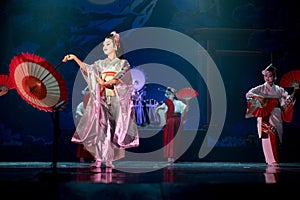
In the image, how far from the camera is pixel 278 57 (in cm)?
1003

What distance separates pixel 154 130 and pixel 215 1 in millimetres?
4153

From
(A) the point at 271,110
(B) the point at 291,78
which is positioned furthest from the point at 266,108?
(B) the point at 291,78

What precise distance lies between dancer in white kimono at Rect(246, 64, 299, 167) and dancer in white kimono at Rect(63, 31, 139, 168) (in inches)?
111

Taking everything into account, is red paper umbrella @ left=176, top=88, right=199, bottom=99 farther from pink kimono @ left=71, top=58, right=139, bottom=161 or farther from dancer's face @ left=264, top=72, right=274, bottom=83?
pink kimono @ left=71, top=58, right=139, bottom=161

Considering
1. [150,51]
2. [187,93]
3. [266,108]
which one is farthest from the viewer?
[150,51]

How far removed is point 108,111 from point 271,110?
337 centimetres

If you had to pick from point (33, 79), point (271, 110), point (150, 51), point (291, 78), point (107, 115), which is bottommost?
point (107, 115)

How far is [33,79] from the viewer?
157 inches

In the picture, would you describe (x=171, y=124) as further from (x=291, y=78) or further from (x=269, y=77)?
(x=291, y=78)

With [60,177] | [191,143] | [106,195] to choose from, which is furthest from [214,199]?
[191,143]

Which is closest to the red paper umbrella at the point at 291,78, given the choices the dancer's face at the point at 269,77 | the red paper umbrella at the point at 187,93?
the dancer's face at the point at 269,77

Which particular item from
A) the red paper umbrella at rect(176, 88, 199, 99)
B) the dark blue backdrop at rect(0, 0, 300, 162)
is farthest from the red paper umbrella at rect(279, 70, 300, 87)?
the dark blue backdrop at rect(0, 0, 300, 162)

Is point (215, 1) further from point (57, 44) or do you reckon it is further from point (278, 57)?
point (57, 44)

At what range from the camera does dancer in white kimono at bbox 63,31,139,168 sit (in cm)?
571
